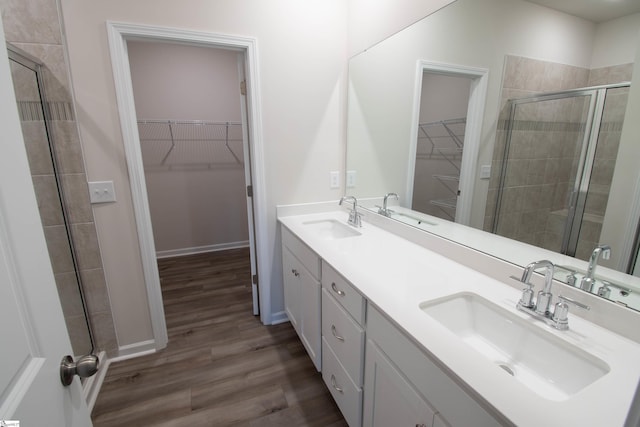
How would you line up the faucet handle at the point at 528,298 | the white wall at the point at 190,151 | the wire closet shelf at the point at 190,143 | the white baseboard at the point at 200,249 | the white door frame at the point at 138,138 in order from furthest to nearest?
the white baseboard at the point at 200,249 → the wire closet shelf at the point at 190,143 → the white wall at the point at 190,151 → the white door frame at the point at 138,138 → the faucet handle at the point at 528,298

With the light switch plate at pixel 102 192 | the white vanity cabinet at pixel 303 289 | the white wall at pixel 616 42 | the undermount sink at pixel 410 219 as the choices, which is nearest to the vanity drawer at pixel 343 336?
the white vanity cabinet at pixel 303 289

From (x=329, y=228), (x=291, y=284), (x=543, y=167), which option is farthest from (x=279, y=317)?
(x=543, y=167)

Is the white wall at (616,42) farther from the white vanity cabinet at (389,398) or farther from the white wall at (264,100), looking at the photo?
the white wall at (264,100)

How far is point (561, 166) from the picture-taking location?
39.4 inches

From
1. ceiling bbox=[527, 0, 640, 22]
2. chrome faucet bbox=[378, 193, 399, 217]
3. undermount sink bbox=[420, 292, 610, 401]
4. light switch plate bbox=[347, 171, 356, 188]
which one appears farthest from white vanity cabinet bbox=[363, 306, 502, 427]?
light switch plate bbox=[347, 171, 356, 188]

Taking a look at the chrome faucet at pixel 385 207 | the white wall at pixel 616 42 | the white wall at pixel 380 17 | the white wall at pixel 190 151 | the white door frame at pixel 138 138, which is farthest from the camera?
the white wall at pixel 190 151

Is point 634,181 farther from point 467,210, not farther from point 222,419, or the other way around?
point 222,419

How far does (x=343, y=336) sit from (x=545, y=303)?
78 cm

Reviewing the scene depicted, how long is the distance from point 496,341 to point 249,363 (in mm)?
1516

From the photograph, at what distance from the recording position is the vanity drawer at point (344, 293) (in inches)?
45.4

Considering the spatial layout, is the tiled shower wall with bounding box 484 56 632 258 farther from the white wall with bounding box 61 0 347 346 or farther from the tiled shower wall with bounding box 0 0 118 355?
the tiled shower wall with bounding box 0 0 118 355

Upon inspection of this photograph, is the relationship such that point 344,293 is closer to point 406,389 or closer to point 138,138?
point 406,389

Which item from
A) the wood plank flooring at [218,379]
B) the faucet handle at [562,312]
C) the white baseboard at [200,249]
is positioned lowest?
the wood plank flooring at [218,379]

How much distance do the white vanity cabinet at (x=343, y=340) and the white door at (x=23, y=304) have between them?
0.89 m
